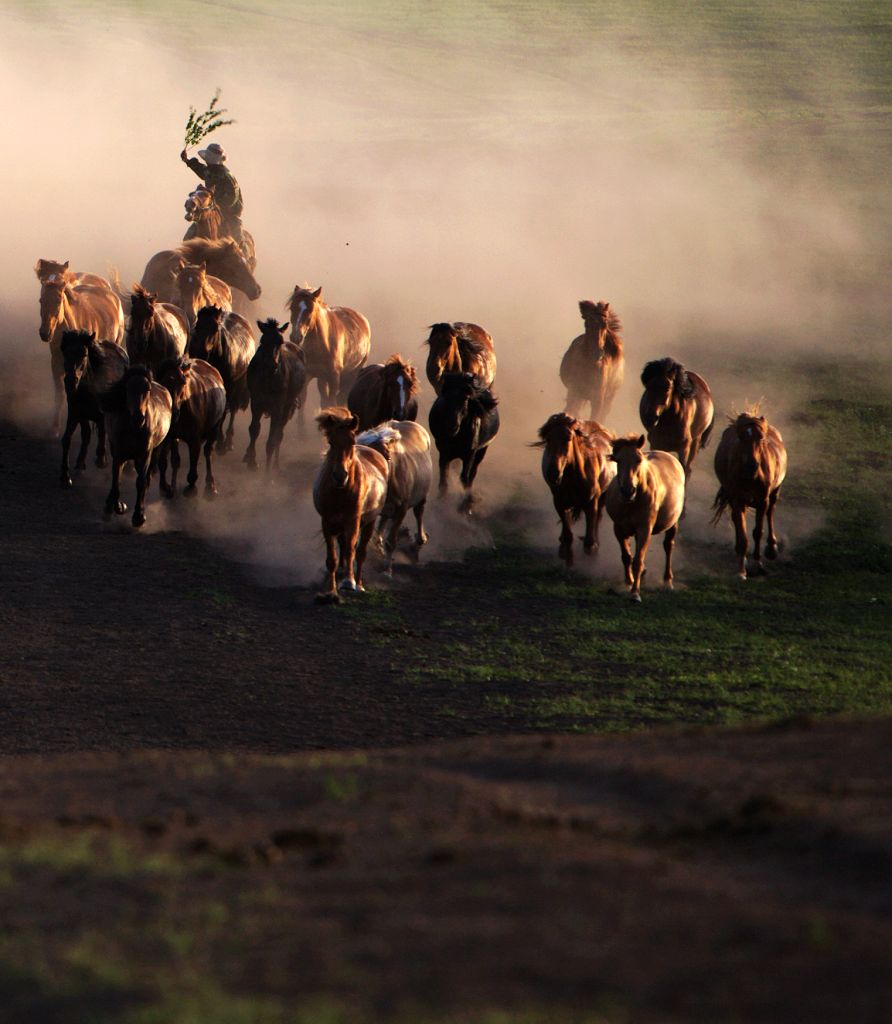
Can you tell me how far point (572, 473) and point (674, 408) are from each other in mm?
3071

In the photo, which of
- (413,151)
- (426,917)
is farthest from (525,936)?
(413,151)

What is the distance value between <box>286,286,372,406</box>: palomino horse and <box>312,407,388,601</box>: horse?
7.14 m

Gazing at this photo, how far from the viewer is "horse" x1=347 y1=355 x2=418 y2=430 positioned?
67.2ft

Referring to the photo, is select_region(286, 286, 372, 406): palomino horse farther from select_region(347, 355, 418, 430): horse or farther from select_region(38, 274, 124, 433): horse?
select_region(347, 355, 418, 430): horse

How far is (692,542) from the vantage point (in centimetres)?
1964

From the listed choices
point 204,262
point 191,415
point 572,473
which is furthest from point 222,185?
point 572,473

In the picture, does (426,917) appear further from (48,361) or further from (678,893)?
(48,361)

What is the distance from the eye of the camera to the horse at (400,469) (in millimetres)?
17797

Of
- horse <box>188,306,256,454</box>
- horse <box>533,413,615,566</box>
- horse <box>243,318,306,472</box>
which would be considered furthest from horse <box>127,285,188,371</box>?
horse <box>533,413,615,566</box>

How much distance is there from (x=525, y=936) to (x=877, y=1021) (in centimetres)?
131

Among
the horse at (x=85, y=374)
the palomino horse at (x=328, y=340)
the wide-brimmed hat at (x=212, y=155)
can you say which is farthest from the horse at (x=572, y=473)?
the wide-brimmed hat at (x=212, y=155)

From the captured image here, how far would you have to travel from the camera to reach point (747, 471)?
1838 centimetres

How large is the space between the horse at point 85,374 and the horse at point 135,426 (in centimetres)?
67

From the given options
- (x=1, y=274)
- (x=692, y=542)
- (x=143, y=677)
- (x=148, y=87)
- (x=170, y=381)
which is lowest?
(x=143, y=677)
